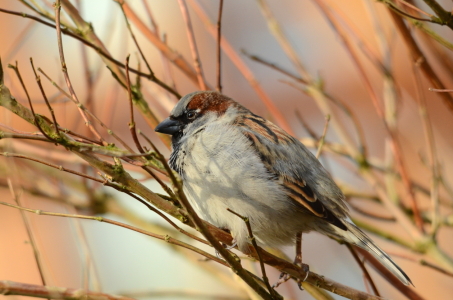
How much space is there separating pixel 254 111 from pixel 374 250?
2695 mm

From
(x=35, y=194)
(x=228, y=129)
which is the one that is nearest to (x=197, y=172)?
(x=228, y=129)

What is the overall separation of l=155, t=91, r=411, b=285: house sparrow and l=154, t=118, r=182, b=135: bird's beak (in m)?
0.02

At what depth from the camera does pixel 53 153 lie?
3.26 m

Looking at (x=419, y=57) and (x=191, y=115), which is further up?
(x=419, y=57)

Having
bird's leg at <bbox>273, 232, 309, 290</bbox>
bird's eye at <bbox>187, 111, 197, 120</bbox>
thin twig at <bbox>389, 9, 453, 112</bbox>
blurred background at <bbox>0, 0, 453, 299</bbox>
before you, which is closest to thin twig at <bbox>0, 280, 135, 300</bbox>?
blurred background at <bbox>0, 0, 453, 299</bbox>

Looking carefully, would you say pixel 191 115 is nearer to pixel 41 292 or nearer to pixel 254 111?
pixel 41 292

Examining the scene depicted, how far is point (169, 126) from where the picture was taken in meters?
2.85

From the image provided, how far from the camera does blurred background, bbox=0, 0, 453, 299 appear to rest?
2871 mm

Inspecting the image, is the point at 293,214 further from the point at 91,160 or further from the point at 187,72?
the point at 91,160

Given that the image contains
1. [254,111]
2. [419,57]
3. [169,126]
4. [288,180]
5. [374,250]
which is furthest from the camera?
[254,111]

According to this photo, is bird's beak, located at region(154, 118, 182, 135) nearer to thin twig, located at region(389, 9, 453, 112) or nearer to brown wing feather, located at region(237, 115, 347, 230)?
brown wing feather, located at region(237, 115, 347, 230)

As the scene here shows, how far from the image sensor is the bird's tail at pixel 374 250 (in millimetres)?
2285

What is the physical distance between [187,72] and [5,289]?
5.55 feet

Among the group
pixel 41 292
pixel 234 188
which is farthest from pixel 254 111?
pixel 41 292
